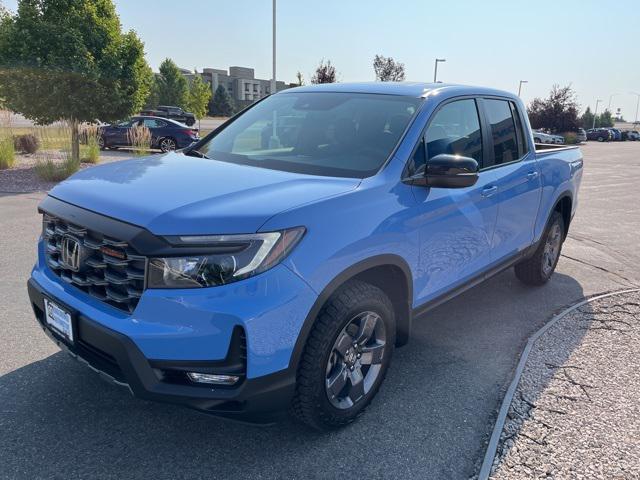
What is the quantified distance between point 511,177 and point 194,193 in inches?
105

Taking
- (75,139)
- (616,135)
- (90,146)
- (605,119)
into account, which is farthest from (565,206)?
(605,119)

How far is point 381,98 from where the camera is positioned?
11.8 feet

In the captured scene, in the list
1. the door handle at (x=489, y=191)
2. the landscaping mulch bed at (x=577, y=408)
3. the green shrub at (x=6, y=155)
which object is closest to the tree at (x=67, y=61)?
the green shrub at (x=6, y=155)

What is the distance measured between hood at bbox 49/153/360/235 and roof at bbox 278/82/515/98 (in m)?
1.11

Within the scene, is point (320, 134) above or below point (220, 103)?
below

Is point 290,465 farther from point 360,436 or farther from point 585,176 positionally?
point 585,176

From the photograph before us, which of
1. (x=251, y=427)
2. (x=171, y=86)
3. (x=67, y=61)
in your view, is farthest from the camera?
(x=171, y=86)

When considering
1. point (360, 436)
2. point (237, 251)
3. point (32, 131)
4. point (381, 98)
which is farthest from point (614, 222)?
point (32, 131)

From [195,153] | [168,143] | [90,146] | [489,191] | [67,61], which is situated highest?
[67,61]

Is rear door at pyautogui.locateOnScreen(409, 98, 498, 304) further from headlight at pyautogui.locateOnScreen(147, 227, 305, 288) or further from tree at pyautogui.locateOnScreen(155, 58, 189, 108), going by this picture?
tree at pyautogui.locateOnScreen(155, 58, 189, 108)

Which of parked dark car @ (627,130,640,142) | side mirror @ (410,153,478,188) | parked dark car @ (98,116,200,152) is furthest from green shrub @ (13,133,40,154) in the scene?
parked dark car @ (627,130,640,142)

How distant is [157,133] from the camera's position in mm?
19141

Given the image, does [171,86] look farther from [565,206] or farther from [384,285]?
[384,285]

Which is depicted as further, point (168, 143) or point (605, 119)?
point (605, 119)
